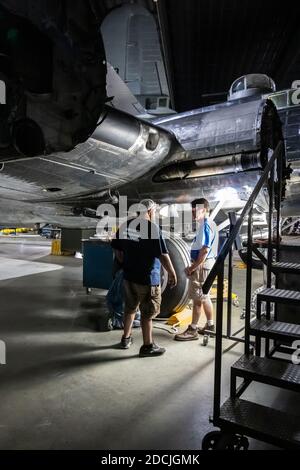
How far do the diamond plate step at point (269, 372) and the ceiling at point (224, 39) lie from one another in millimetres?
11220

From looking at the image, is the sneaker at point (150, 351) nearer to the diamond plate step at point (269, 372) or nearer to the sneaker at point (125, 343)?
the sneaker at point (125, 343)

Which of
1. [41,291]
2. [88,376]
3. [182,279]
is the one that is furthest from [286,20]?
[88,376]

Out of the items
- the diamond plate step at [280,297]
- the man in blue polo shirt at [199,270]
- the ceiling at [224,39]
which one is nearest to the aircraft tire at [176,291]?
the man in blue polo shirt at [199,270]

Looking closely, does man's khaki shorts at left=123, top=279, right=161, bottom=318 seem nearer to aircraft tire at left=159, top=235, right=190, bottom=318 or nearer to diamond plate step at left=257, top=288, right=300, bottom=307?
aircraft tire at left=159, top=235, right=190, bottom=318

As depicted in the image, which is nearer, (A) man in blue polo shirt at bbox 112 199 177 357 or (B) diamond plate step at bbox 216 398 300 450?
(B) diamond plate step at bbox 216 398 300 450

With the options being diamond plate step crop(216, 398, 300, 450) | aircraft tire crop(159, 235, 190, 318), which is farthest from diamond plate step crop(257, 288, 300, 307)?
aircraft tire crop(159, 235, 190, 318)

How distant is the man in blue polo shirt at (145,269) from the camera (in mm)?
3129

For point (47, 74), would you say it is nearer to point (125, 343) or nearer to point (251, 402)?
point (251, 402)

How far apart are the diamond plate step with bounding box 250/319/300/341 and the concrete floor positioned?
591 mm

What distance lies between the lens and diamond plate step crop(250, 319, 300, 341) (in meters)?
2.00

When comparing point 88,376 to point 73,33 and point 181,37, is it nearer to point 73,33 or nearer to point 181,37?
point 73,33

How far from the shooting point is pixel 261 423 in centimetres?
159

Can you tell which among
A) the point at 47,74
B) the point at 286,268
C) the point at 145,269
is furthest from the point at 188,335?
the point at 47,74
